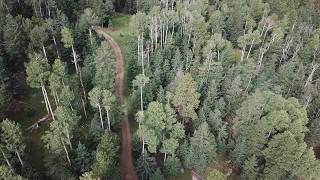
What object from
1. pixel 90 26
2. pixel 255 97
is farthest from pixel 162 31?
pixel 255 97

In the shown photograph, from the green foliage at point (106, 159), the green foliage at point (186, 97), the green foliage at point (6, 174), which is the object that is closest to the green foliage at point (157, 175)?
the green foliage at point (106, 159)

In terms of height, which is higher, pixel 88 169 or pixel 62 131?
pixel 62 131

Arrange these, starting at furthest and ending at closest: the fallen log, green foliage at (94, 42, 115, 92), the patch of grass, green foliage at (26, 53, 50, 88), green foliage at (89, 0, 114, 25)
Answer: green foliage at (89, 0, 114, 25), green foliage at (94, 42, 115, 92), the fallen log, the patch of grass, green foliage at (26, 53, 50, 88)

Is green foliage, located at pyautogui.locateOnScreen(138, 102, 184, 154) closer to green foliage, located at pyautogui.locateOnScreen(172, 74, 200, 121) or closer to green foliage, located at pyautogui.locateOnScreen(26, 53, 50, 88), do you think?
green foliage, located at pyautogui.locateOnScreen(172, 74, 200, 121)

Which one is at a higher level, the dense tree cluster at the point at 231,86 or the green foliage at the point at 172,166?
the dense tree cluster at the point at 231,86

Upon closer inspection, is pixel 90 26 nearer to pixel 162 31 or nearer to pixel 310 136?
pixel 162 31

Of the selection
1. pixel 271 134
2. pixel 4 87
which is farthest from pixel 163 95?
pixel 4 87

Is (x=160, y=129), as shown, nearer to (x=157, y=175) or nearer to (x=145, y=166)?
(x=145, y=166)

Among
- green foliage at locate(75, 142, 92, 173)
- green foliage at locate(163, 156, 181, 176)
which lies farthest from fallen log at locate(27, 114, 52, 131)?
green foliage at locate(163, 156, 181, 176)

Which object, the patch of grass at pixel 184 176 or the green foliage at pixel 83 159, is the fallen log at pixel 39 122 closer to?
the green foliage at pixel 83 159
